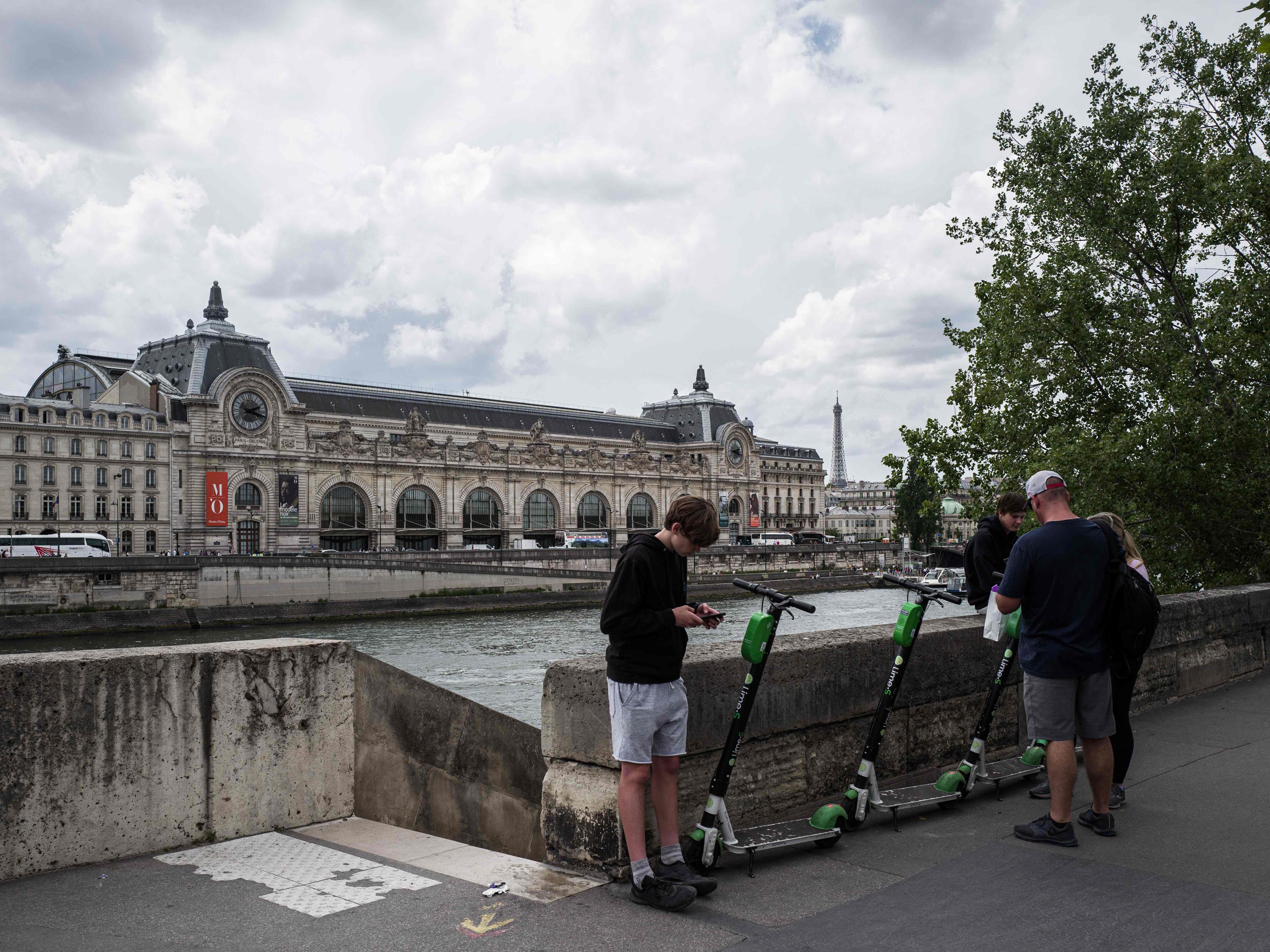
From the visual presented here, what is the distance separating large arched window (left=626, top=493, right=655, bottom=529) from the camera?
10494cm

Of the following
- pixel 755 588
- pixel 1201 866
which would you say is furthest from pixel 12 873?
pixel 1201 866

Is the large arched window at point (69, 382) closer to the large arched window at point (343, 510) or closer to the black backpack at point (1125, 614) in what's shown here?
the large arched window at point (343, 510)

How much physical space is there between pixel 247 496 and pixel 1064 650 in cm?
7930

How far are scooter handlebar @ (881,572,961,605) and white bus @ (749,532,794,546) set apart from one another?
86.9 m

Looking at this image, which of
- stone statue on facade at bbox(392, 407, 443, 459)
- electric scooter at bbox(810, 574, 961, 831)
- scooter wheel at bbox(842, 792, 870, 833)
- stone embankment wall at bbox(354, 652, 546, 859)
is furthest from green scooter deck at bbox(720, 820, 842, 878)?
stone statue on facade at bbox(392, 407, 443, 459)

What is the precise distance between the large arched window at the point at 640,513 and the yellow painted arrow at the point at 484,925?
331 feet

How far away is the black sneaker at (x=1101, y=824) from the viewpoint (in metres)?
4.34

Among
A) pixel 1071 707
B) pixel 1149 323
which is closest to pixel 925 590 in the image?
pixel 1071 707

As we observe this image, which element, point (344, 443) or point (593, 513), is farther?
point (593, 513)

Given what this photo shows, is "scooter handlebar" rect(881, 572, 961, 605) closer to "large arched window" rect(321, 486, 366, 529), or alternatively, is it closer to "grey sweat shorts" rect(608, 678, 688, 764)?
"grey sweat shorts" rect(608, 678, 688, 764)

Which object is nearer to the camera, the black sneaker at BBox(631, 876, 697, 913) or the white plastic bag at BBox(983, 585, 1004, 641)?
the black sneaker at BBox(631, 876, 697, 913)

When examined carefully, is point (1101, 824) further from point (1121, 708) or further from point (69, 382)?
point (69, 382)

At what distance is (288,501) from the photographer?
254 feet

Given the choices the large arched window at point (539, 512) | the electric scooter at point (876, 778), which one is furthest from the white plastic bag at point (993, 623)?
the large arched window at point (539, 512)
